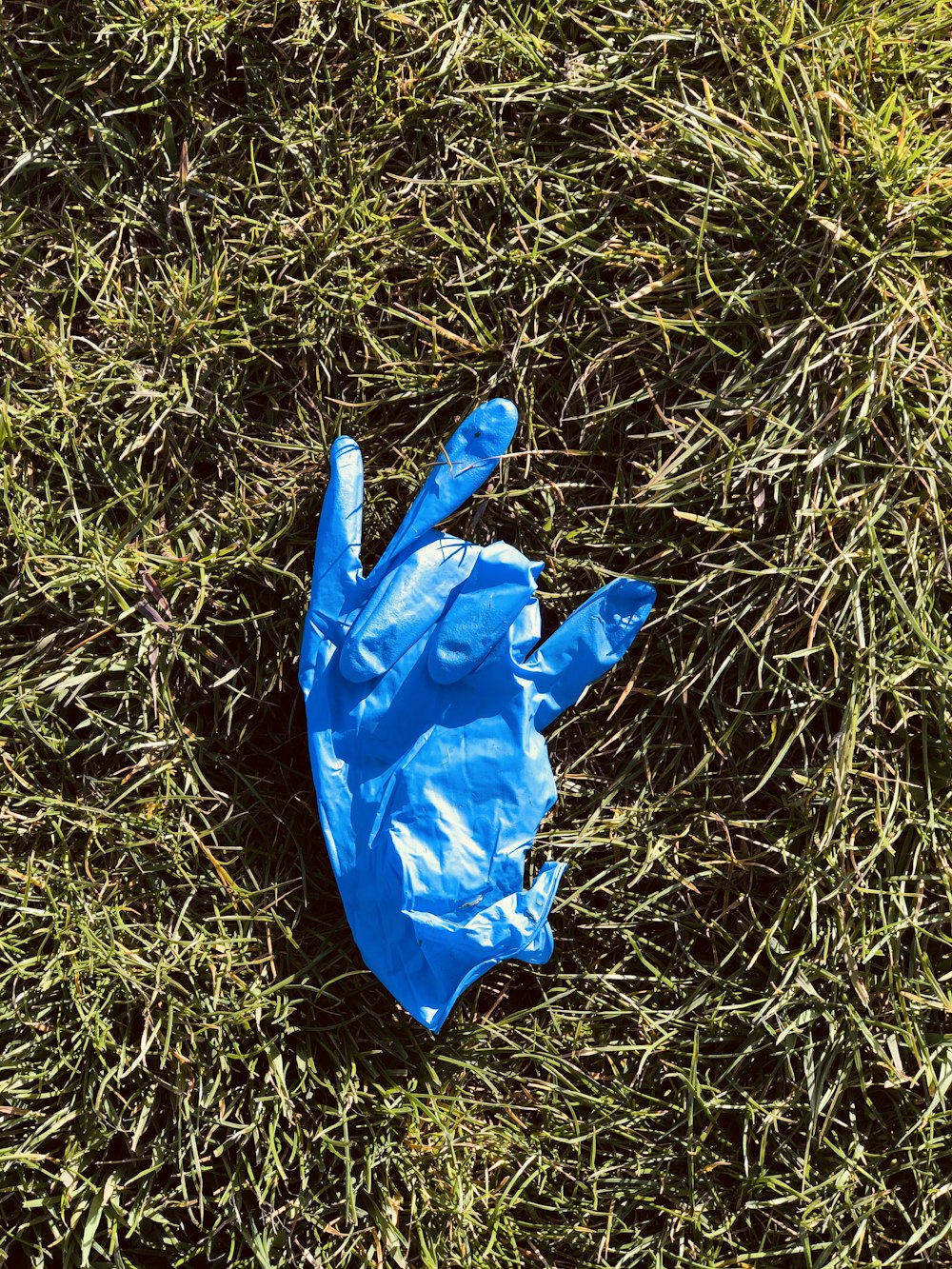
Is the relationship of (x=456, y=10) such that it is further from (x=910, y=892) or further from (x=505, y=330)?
Result: (x=910, y=892)

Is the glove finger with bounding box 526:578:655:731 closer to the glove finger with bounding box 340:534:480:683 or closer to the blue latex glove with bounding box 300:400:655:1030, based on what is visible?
the blue latex glove with bounding box 300:400:655:1030

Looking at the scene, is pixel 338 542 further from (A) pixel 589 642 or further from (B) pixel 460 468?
(A) pixel 589 642

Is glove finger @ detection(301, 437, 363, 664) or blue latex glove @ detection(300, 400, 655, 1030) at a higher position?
glove finger @ detection(301, 437, 363, 664)

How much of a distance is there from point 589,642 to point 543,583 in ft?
0.40

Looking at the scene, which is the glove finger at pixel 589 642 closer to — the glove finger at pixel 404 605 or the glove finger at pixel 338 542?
the glove finger at pixel 404 605

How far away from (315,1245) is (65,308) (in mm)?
1317

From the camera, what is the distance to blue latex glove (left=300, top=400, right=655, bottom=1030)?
4.55ft

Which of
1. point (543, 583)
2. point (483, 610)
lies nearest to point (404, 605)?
point (483, 610)

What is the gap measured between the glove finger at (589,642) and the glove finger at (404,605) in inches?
5.9

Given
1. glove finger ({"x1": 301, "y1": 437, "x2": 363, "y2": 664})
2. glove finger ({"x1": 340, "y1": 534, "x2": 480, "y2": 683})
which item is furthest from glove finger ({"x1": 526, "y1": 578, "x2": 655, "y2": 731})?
glove finger ({"x1": 301, "y1": 437, "x2": 363, "y2": 664})

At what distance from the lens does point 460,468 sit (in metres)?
1.41

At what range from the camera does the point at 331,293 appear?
1454 millimetres

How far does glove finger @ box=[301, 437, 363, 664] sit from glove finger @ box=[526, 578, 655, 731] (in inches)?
10.5

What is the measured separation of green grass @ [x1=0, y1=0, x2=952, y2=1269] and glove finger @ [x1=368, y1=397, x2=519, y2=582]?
2.4 inches
